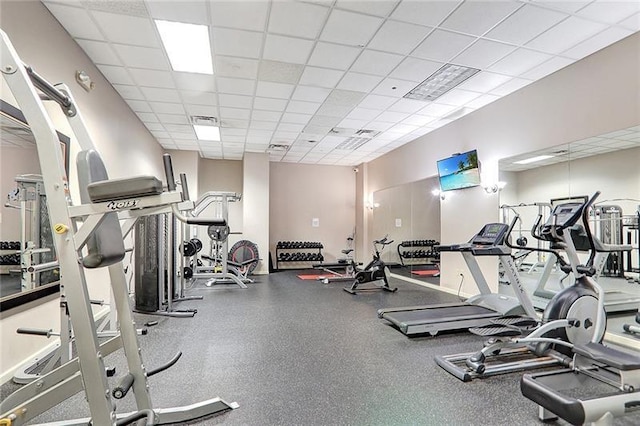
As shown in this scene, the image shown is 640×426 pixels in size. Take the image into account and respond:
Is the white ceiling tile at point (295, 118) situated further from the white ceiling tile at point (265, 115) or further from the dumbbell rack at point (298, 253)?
the dumbbell rack at point (298, 253)

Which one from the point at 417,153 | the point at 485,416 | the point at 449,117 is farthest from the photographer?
the point at 417,153

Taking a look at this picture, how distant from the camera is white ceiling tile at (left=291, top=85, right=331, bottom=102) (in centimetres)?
468

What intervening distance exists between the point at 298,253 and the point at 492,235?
639cm

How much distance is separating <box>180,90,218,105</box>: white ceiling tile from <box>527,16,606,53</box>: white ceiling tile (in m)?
4.24

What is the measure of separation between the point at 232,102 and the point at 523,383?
5.04 m

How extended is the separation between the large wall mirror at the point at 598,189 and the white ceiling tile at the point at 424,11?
92.9 inches

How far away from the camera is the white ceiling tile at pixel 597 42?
328cm

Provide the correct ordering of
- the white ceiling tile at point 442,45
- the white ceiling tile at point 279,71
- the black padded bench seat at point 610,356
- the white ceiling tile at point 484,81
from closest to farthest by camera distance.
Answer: the black padded bench seat at point 610,356 → the white ceiling tile at point 442,45 → the white ceiling tile at point 279,71 → the white ceiling tile at point 484,81

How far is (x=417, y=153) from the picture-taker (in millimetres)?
7141

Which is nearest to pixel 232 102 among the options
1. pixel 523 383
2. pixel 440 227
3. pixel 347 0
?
pixel 347 0

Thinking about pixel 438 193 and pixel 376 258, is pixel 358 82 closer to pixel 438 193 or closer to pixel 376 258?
pixel 438 193

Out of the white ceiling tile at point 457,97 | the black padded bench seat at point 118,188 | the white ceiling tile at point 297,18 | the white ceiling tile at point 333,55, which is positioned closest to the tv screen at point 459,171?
the white ceiling tile at point 457,97

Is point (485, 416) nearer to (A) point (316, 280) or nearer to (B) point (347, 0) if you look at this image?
(B) point (347, 0)

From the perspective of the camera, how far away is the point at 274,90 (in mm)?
4727
